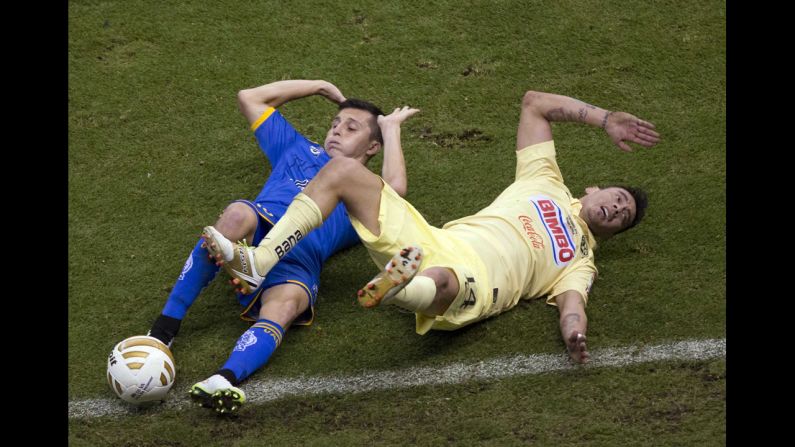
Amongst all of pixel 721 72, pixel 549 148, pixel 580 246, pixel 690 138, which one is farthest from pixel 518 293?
pixel 721 72

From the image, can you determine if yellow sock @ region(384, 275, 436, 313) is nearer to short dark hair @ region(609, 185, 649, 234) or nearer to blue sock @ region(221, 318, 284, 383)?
blue sock @ region(221, 318, 284, 383)

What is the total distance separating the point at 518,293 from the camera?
587cm

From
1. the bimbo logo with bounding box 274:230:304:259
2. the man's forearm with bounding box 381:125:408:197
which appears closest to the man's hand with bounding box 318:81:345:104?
the man's forearm with bounding box 381:125:408:197

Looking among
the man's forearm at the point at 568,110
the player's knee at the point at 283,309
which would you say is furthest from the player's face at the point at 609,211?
the player's knee at the point at 283,309

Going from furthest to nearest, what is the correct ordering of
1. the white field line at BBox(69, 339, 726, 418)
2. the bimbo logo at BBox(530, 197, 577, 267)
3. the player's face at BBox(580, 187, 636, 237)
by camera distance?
1. the player's face at BBox(580, 187, 636, 237)
2. the bimbo logo at BBox(530, 197, 577, 267)
3. the white field line at BBox(69, 339, 726, 418)

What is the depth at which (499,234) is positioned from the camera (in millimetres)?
5871

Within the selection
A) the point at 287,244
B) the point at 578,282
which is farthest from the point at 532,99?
the point at 287,244

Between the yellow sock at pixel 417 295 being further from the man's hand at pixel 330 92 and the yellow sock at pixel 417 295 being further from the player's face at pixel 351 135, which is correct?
the man's hand at pixel 330 92

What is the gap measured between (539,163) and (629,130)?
A: 0.67m

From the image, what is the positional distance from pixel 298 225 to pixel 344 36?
3.40 meters

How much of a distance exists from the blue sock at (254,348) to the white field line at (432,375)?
0.11 metres

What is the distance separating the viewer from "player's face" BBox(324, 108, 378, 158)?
6.50 metres

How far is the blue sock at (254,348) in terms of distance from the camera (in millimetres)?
5367

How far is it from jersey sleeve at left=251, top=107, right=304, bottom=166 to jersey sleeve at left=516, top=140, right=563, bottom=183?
146 cm
